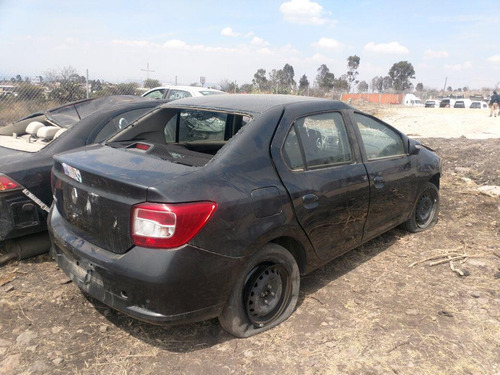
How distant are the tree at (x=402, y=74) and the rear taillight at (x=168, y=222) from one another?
82503 mm

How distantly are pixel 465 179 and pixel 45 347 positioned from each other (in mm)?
7150

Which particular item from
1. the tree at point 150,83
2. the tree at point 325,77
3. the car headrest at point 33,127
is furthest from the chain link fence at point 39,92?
the tree at point 325,77

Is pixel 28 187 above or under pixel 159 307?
above

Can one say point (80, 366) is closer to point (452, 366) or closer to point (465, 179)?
point (452, 366)

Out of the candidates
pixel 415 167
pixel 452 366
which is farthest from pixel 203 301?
pixel 415 167

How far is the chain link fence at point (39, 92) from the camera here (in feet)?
36.9

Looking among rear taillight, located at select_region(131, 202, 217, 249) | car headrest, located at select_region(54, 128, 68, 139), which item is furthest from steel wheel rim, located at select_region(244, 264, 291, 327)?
car headrest, located at select_region(54, 128, 68, 139)

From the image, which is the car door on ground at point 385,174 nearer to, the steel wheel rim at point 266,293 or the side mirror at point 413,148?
the side mirror at point 413,148

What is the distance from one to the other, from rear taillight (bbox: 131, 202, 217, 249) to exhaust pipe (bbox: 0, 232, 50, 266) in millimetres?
1924

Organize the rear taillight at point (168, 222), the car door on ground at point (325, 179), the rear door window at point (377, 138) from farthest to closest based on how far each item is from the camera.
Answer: the rear door window at point (377, 138), the car door on ground at point (325, 179), the rear taillight at point (168, 222)

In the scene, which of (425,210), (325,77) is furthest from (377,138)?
(325,77)

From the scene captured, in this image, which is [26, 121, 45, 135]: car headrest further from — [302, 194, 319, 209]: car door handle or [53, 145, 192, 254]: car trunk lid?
[302, 194, 319, 209]: car door handle

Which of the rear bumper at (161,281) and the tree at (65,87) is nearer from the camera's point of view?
the rear bumper at (161,281)

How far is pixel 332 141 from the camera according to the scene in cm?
337
